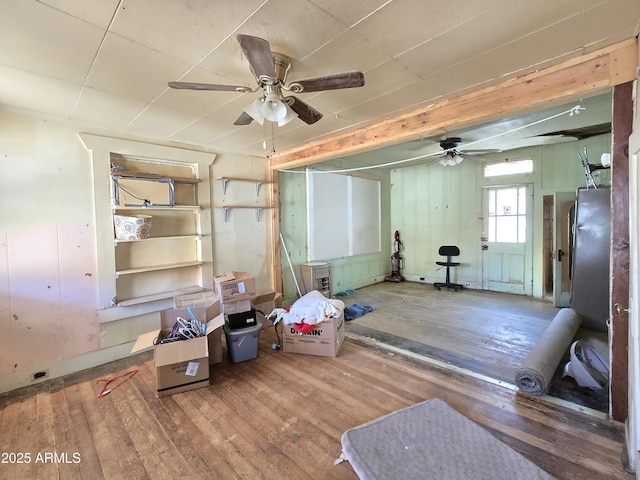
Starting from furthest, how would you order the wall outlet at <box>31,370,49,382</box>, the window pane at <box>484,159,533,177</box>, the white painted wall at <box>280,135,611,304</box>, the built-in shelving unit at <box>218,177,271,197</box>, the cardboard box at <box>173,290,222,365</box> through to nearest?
the window pane at <box>484,159,533,177</box>, the white painted wall at <box>280,135,611,304</box>, the built-in shelving unit at <box>218,177,271,197</box>, the cardboard box at <box>173,290,222,365</box>, the wall outlet at <box>31,370,49,382</box>

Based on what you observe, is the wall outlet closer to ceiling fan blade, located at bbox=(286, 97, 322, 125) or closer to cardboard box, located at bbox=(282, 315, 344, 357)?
cardboard box, located at bbox=(282, 315, 344, 357)

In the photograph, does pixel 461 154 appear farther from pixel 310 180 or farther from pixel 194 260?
pixel 194 260

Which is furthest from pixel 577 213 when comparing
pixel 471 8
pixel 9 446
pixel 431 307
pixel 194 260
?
pixel 9 446

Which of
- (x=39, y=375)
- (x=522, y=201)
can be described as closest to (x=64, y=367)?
(x=39, y=375)

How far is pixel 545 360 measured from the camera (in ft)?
8.03

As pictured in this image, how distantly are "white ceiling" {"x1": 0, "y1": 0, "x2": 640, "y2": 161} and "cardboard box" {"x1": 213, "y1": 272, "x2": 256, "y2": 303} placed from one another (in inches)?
70.2

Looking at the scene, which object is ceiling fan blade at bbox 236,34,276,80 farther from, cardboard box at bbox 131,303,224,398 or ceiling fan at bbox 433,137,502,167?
ceiling fan at bbox 433,137,502,167

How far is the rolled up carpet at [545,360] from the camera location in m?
2.28

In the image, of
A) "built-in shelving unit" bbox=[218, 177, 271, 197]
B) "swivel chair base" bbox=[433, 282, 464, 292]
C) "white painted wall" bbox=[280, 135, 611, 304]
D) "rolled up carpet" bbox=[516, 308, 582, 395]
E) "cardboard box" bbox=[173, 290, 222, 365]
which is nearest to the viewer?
"rolled up carpet" bbox=[516, 308, 582, 395]

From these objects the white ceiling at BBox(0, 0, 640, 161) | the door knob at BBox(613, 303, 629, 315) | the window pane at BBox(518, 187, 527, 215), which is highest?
the white ceiling at BBox(0, 0, 640, 161)

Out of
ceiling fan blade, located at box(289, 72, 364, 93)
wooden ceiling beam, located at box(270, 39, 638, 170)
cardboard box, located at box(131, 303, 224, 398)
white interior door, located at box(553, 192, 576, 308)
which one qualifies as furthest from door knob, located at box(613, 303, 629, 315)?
white interior door, located at box(553, 192, 576, 308)

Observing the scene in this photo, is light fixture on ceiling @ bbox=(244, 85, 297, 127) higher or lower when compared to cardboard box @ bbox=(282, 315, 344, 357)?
higher

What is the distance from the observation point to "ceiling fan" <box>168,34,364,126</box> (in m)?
1.46

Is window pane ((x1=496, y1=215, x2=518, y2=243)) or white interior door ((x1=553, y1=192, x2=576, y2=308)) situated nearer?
white interior door ((x1=553, y1=192, x2=576, y2=308))
